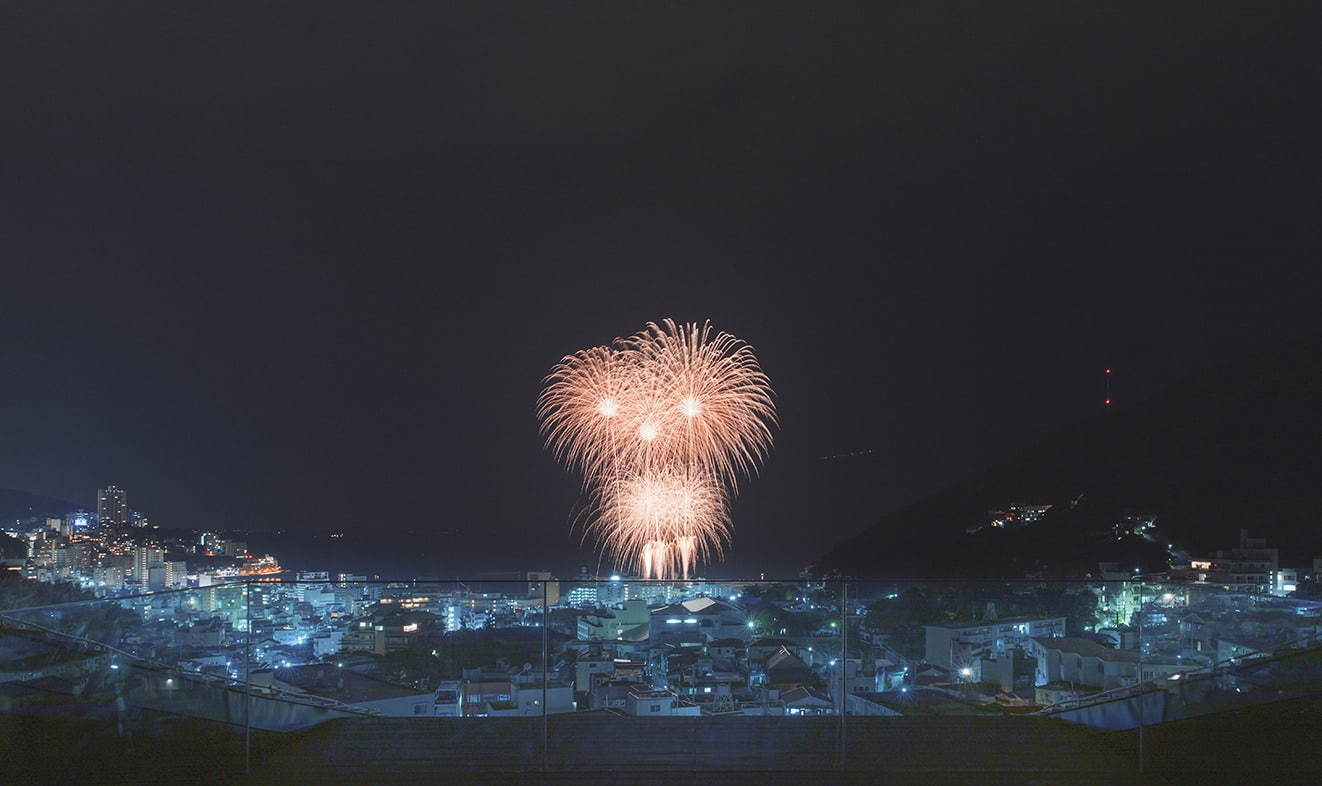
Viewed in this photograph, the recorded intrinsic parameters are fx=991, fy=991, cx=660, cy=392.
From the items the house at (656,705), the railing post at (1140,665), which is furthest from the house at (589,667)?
the railing post at (1140,665)

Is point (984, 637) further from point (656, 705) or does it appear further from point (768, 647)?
point (656, 705)

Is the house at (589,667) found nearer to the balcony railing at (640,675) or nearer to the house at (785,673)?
the balcony railing at (640,675)

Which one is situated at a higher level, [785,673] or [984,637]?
[984,637]

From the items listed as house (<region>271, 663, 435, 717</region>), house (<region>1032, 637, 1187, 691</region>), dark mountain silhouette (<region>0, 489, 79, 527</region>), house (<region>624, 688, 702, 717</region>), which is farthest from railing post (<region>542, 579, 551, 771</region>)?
dark mountain silhouette (<region>0, 489, 79, 527</region>)

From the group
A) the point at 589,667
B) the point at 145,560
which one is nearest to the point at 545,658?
the point at 589,667

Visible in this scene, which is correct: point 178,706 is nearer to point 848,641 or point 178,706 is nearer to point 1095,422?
point 848,641

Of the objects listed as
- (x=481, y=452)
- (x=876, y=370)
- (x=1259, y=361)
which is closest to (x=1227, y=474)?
(x=1259, y=361)
